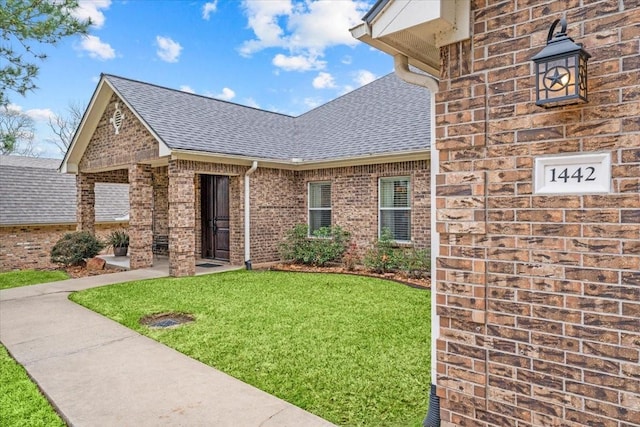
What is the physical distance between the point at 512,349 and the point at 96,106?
12967 mm

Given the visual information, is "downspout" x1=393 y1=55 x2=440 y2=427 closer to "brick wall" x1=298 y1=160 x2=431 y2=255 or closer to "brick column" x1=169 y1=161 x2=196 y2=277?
"brick wall" x1=298 y1=160 x2=431 y2=255

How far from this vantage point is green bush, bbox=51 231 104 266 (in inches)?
436

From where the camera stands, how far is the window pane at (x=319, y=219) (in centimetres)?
1142

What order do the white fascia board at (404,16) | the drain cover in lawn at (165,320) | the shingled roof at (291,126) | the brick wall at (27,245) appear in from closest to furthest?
the white fascia board at (404,16), the drain cover in lawn at (165,320), the shingled roof at (291,126), the brick wall at (27,245)

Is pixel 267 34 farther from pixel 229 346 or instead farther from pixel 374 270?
pixel 229 346

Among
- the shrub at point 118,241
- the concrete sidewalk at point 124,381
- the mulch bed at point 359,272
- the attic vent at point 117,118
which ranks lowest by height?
the concrete sidewalk at point 124,381

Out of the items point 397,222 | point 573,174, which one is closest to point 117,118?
point 397,222

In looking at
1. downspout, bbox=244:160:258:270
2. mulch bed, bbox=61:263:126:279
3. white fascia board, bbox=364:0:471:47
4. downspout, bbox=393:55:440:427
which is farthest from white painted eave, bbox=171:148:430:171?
white fascia board, bbox=364:0:471:47

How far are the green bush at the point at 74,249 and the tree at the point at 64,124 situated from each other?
24.0 metres

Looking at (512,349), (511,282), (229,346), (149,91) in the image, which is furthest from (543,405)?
(149,91)

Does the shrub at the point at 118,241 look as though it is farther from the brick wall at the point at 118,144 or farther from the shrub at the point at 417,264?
the shrub at the point at 417,264

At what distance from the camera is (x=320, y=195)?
11617 millimetres

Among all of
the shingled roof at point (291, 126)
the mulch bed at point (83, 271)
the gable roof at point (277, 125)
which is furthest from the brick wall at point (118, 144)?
the mulch bed at point (83, 271)

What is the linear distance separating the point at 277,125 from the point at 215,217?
4225mm
